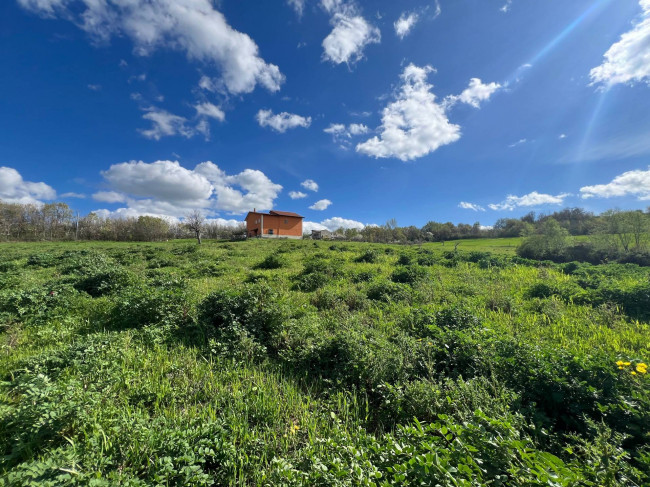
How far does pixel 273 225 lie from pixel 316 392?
4467cm

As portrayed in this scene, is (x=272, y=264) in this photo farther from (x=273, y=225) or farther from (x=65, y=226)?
(x=65, y=226)

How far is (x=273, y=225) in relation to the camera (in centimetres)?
4697

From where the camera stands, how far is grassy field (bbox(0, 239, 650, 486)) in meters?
2.13

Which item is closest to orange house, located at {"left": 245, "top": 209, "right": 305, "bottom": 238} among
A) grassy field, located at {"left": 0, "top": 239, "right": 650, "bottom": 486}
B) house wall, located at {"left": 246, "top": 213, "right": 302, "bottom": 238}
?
house wall, located at {"left": 246, "top": 213, "right": 302, "bottom": 238}

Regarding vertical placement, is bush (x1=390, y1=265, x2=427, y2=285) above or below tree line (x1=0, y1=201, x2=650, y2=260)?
below

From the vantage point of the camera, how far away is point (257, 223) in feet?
154

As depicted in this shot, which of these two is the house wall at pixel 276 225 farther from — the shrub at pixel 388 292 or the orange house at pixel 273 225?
the shrub at pixel 388 292

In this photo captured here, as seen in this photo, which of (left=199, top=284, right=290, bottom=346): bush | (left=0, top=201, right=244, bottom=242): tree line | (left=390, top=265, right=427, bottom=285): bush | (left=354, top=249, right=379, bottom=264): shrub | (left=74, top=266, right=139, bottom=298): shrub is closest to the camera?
(left=199, top=284, right=290, bottom=346): bush

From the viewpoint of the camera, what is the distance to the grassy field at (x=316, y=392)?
2.13 metres

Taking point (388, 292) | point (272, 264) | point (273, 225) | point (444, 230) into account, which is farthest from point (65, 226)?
point (444, 230)

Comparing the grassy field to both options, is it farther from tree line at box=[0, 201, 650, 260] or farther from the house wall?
the house wall

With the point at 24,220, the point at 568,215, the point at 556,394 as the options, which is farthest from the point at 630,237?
the point at 24,220

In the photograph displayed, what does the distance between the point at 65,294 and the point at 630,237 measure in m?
35.0

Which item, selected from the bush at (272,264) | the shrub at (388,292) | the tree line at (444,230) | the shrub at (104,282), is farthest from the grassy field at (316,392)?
the tree line at (444,230)
